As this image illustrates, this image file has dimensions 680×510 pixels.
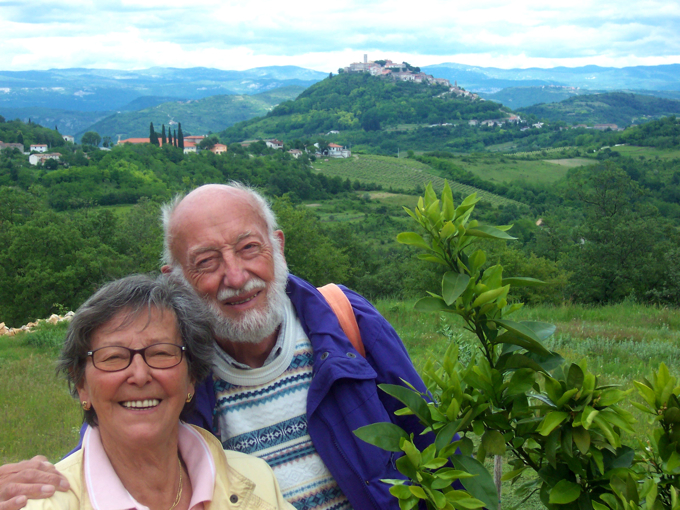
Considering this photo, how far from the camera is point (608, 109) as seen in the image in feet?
571

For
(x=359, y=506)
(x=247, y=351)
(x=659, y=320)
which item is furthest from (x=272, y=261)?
(x=659, y=320)

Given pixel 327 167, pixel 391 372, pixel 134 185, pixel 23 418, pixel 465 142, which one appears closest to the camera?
pixel 391 372

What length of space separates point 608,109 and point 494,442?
653 ft

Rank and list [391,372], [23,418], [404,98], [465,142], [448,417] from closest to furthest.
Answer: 1. [448,417]
2. [391,372]
3. [23,418]
4. [465,142]
5. [404,98]

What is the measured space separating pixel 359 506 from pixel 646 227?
20.9 metres

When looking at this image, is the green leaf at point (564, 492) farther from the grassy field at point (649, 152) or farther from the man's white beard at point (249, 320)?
the grassy field at point (649, 152)

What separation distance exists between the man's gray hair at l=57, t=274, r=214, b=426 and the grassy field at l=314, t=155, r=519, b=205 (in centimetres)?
8416

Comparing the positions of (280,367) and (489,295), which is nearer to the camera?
(489,295)

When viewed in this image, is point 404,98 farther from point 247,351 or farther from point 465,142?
point 247,351

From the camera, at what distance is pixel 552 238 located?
104 ft

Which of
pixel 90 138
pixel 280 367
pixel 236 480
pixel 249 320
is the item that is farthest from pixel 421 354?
pixel 90 138

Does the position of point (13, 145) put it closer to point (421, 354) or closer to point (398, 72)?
point (421, 354)

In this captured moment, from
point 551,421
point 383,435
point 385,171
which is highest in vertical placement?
point 551,421

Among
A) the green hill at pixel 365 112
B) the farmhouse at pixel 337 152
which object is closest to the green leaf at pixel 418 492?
the farmhouse at pixel 337 152
